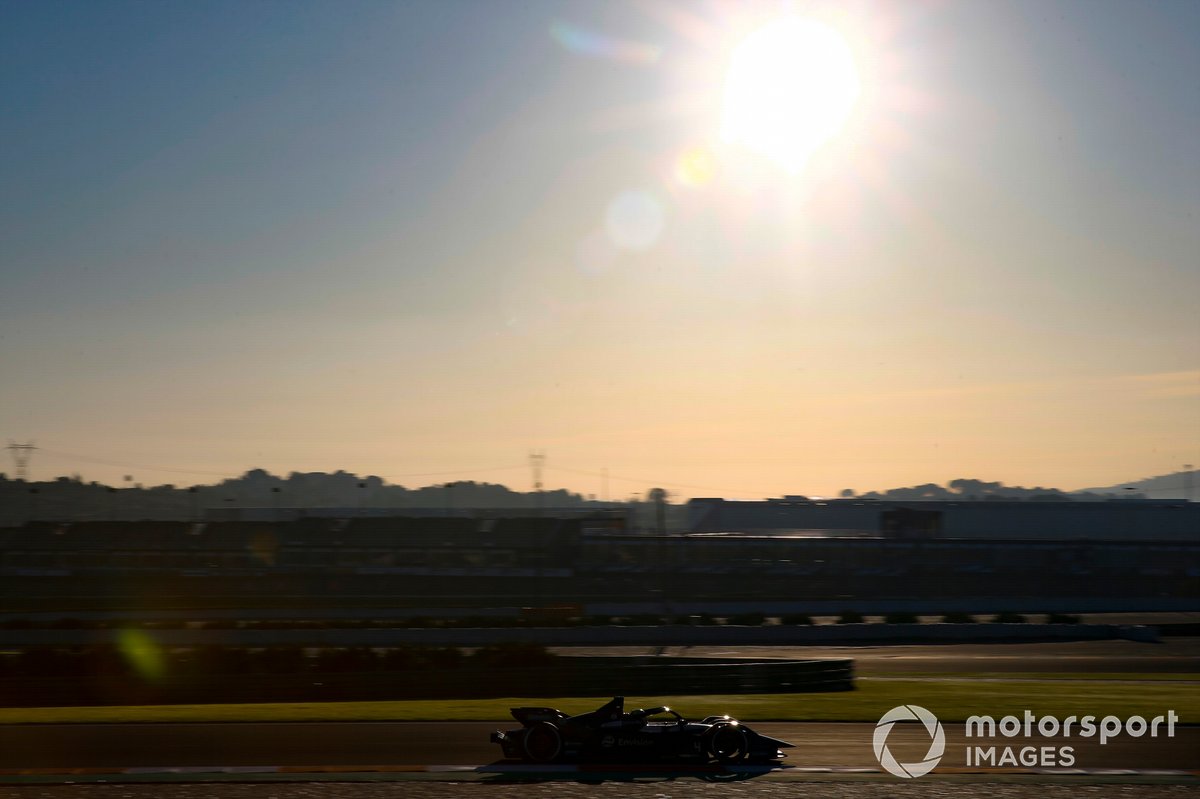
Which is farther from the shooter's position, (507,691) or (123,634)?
(123,634)

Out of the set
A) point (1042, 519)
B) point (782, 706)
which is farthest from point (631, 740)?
point (1042, 519)

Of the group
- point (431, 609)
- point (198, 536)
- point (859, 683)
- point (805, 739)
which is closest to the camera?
point (805, 739)

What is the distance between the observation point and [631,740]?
15.5 m

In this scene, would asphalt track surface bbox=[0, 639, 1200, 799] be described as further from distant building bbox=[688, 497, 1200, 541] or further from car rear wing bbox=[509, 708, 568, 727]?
distant building bbox=[688, 497, 1200, 541]

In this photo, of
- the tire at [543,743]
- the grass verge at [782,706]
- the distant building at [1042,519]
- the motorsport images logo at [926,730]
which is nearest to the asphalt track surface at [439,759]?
the motorsport images logo at [926,730]

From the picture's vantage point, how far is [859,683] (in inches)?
1101

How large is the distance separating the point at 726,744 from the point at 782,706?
832 centimetres

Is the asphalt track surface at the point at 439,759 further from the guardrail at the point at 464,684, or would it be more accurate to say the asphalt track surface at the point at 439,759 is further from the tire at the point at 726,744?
the guardrail at the point at 464,684

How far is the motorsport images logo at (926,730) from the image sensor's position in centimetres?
1561

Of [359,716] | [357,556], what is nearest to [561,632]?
[359,716]

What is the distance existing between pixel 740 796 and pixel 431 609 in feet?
158

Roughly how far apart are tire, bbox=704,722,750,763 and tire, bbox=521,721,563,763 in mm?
2356

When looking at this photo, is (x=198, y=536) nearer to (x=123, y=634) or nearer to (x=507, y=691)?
(x=123, y=634)

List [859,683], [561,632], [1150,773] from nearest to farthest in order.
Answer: [1150,773]
[859,683]
[561,632]
